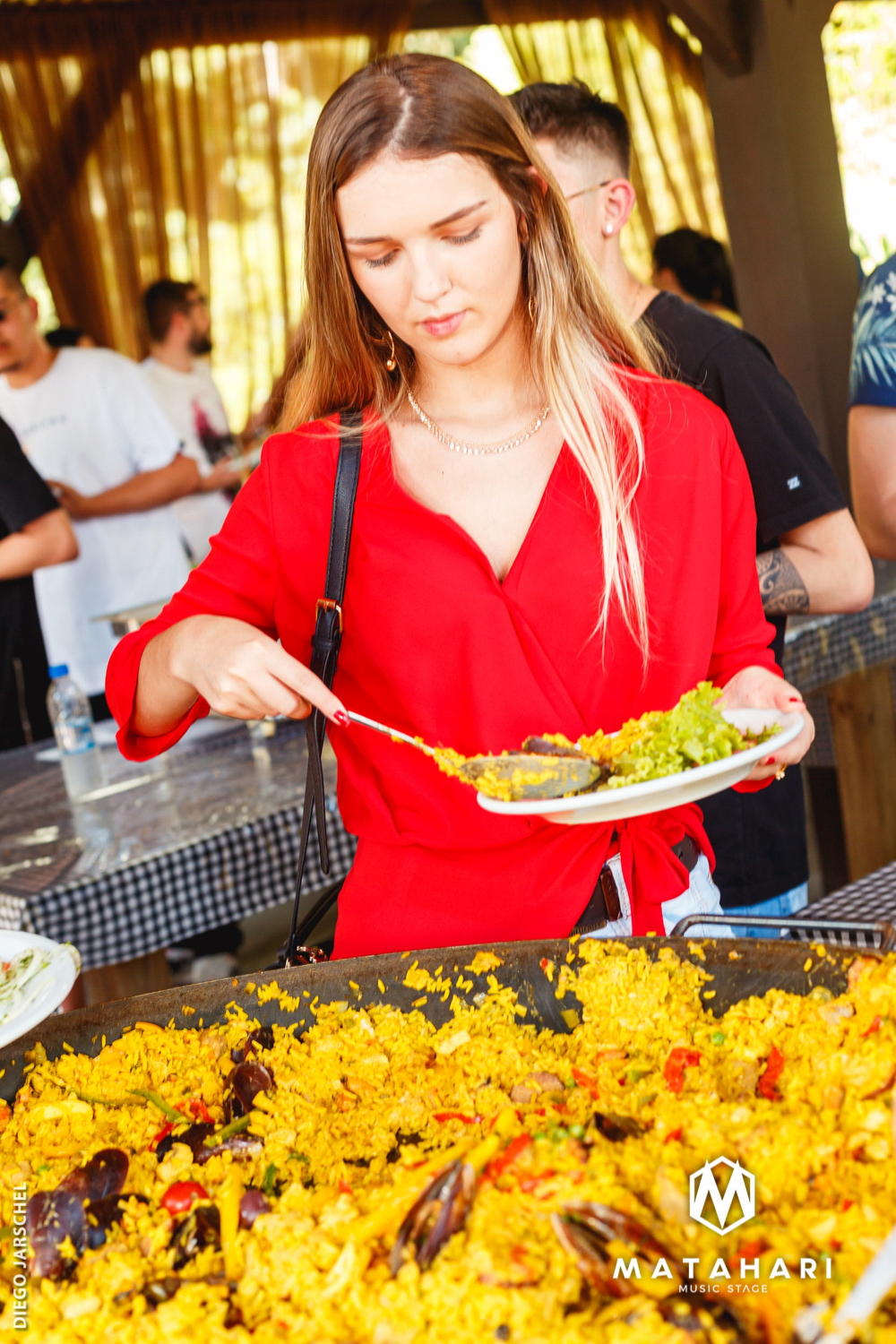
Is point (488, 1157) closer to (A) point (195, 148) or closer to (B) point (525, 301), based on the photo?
(B) point (525, 301)

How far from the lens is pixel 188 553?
5.30 meters

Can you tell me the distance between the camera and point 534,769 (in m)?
1.28

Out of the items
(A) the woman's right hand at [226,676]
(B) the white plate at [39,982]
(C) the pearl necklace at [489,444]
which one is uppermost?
(C) the pearl necklace at [489,444]

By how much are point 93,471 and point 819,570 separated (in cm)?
344

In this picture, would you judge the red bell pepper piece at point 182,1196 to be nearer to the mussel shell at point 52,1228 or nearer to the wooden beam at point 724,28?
the mussel shell at point 52,1228

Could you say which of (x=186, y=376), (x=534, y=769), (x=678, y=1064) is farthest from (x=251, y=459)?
(x=678, y=1064)

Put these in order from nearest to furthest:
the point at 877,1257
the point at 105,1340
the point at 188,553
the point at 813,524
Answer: the point at 877,1257 < the point at 105,1340 < the point at 813,524 < the point at 188,553

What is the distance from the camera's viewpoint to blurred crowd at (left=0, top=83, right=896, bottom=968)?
208 centimetres

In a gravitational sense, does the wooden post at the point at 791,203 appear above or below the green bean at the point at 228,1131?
above

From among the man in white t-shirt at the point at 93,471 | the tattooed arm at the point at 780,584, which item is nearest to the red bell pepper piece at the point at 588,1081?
the tattooed arm at the point at 780,584

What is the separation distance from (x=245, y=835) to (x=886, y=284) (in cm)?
176

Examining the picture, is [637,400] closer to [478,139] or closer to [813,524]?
[478,139]

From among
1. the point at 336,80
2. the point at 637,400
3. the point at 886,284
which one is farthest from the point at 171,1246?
the point at 336,80

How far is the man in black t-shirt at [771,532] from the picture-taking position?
6.71 ft
